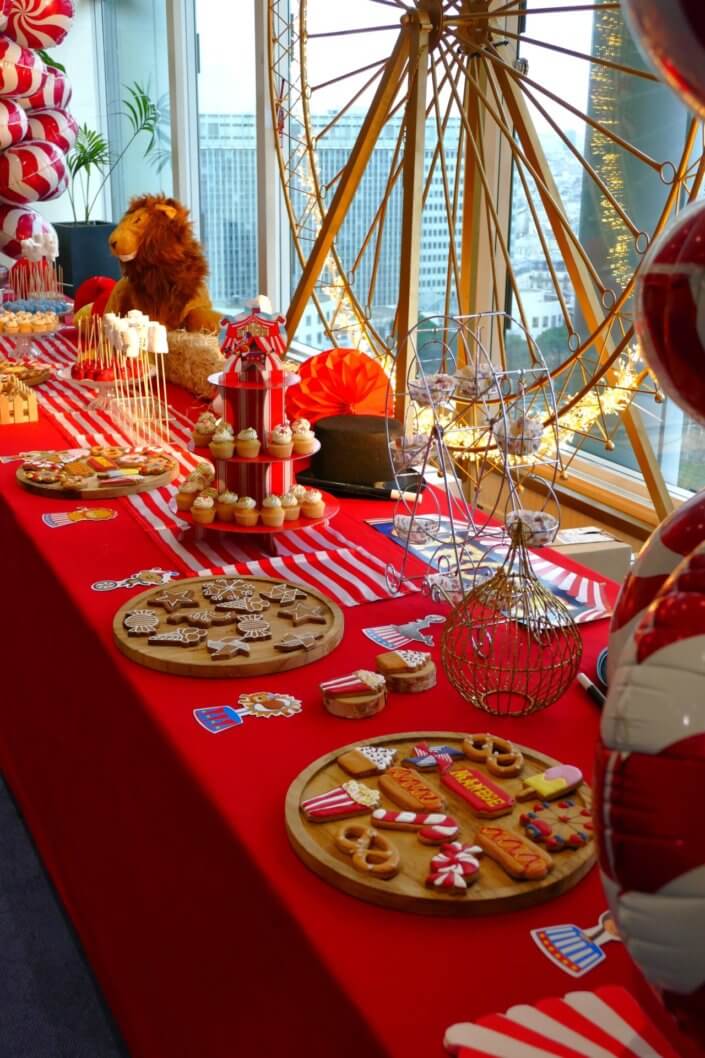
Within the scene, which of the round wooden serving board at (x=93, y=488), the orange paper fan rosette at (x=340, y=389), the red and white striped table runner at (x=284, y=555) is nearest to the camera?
the red and white striped table runner at (x=284, y=555)

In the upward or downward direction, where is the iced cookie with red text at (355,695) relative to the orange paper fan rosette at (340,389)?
downward

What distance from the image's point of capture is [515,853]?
79 cm

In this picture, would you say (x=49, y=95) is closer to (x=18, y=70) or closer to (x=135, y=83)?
(x=18, y=70)

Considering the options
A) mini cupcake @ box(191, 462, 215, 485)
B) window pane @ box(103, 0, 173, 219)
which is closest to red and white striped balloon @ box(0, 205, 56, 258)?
window pane @ box(103, 0, 173, 219)

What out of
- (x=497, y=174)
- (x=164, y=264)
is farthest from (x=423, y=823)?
(x=497, y=174)

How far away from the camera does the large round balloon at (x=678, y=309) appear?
0.43 metres

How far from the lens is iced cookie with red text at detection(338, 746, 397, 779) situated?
2.98 feet

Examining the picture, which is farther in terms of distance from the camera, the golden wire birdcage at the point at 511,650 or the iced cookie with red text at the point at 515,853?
the golden wire birdcage at the point at 511,650

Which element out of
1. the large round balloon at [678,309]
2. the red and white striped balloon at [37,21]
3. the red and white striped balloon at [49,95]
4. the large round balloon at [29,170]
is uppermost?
the red and white striped balloon at [37,21]

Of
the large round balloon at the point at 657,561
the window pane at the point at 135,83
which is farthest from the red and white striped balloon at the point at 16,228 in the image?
the large round balloon at the point at 657,561

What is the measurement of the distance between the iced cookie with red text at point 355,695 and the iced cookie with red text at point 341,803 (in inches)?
6.3

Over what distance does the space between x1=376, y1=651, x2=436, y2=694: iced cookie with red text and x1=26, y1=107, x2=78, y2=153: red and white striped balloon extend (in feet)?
10.3

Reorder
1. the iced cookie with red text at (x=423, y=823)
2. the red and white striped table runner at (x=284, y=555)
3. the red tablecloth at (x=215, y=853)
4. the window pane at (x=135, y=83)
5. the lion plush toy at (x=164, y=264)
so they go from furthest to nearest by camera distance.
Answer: the window pane at (x=135, y=83) → the lion plush toy at (x=164, y=264) → the red and white striped table runner at (x=284, y=555) → the iced cookie with red text at (x=423, y=823) → the red tablecloth at (x=215, y=853)

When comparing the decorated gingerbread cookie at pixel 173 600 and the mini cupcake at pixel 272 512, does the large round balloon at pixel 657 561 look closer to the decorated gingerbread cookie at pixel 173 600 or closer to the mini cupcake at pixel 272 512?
the decorated gingerbread cookie at pixel 173 600
